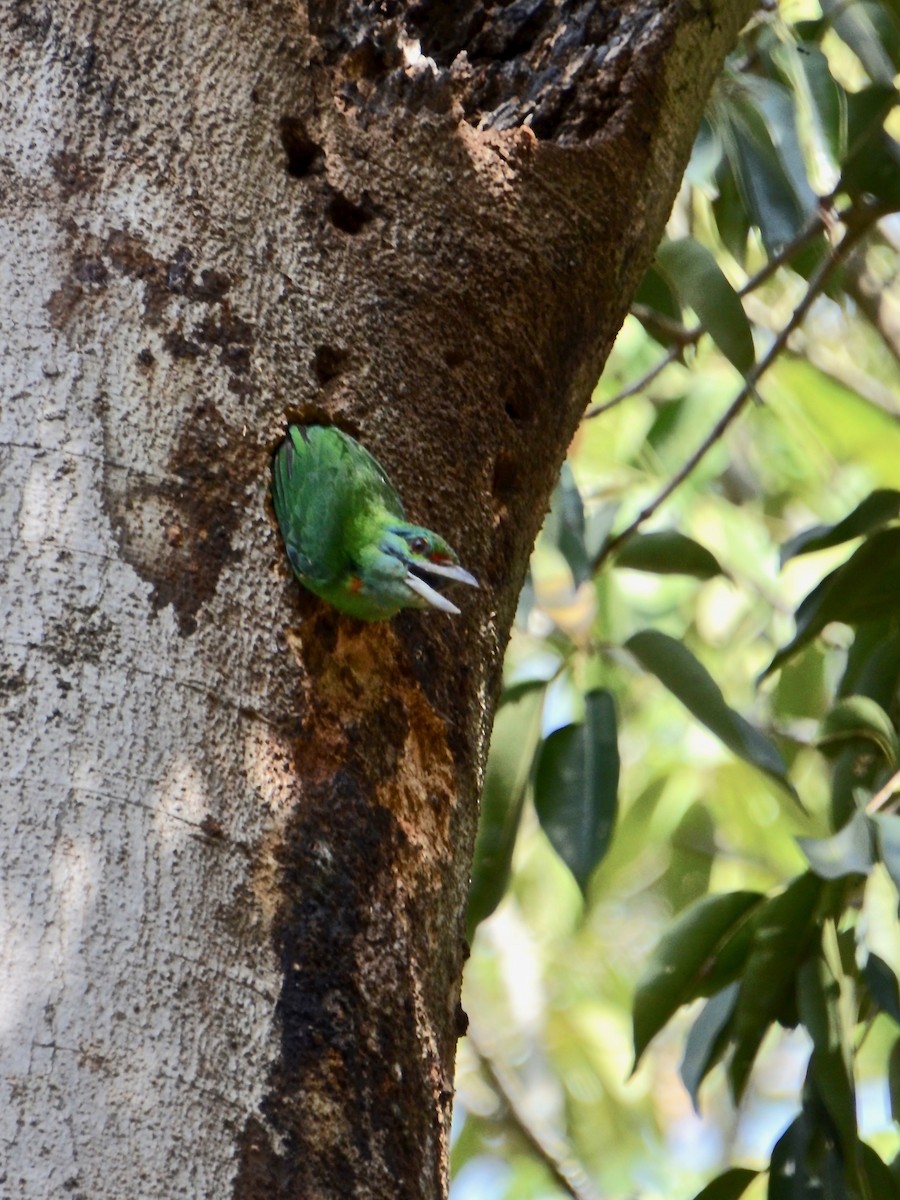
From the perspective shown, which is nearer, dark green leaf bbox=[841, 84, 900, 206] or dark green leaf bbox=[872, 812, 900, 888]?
dark green leaf bbox=[872, 812, 900, 888]

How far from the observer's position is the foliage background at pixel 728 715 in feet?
9.94

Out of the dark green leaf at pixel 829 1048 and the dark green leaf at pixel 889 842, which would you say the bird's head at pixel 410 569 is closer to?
the dark green leaf at pixel 889 842

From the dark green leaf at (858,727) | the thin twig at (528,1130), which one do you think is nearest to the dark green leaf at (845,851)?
the dark green leaf at (858,727)

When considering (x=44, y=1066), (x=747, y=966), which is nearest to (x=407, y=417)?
(x=44, y=1066)

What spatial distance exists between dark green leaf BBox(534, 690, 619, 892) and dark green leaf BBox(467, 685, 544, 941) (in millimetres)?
46

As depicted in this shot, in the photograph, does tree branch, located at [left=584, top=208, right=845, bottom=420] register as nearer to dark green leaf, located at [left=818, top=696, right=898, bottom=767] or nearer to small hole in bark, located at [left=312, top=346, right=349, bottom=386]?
dark green leaf, located at [left=818, top=696, right=898, bottom=767]

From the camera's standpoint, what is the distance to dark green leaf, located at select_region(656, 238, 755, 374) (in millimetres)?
3154

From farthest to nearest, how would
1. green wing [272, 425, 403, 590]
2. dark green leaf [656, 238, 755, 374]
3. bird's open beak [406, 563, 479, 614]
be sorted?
1. dark green leaf [656, 238, 755, 374]
2. bird's open beak [406, 563, 479, 614]
3. green wing [272, 425, 403, 590]

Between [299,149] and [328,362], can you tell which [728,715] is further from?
[299,149]

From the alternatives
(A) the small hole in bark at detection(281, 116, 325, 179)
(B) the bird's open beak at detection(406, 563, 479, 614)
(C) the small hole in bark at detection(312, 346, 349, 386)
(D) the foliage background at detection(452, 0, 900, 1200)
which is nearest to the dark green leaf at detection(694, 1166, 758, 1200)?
(D) the foliage background at detection(452, 0, 900, 1200)

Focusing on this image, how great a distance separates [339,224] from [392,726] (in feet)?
2.46

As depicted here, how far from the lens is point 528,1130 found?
184 inches

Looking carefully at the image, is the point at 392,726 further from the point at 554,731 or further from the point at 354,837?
the point at 554,731

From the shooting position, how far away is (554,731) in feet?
10.9
